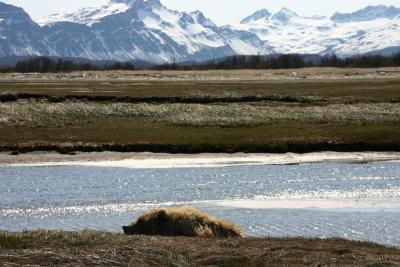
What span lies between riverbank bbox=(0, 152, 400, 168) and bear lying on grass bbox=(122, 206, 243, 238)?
24150mm

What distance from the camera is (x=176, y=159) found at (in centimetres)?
4719

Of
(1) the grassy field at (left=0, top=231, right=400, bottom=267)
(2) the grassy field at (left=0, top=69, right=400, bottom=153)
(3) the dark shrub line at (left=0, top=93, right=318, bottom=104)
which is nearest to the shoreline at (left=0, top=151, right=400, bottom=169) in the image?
(2) the grassy field at (left=0, top=69, right=400, bottom=153)

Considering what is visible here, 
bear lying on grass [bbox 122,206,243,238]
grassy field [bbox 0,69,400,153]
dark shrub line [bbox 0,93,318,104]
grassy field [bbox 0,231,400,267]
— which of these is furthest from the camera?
dark shrub line [bbox 0,93,318,104]

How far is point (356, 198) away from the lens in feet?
104

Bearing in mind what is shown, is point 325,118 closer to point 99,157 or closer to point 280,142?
point 280,142

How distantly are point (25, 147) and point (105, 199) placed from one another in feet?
62.5

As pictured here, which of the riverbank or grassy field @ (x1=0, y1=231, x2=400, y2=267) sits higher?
grassy field @ (x1=0, y1=231, x2=400, y2=267)

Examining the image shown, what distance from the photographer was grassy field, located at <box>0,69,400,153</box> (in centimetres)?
5094

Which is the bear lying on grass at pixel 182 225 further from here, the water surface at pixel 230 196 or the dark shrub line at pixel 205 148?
the dark shrub line at pixel 205 148

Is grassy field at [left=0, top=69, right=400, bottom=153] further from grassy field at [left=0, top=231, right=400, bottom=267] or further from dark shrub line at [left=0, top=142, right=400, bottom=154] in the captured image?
grassy field at [left=0, top=231, right=400, bottom=267]

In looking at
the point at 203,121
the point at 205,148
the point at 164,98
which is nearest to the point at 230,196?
the point at 205,148

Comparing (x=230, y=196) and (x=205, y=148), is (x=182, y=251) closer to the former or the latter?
(x=230, y=196)

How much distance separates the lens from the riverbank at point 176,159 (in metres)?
45.3

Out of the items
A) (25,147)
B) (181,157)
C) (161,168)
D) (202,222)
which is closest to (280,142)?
(181,157)
